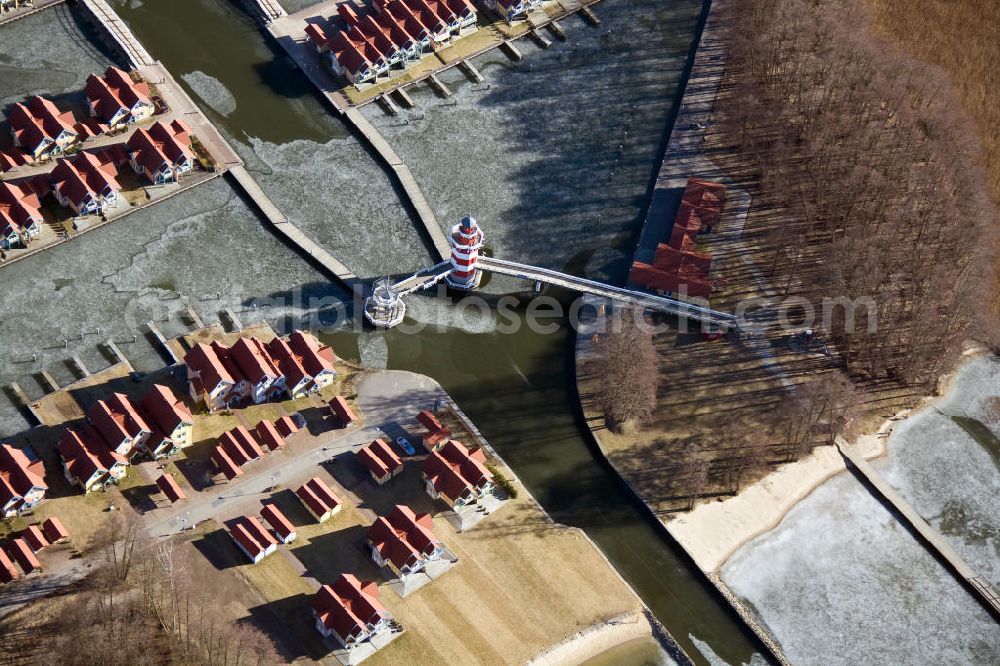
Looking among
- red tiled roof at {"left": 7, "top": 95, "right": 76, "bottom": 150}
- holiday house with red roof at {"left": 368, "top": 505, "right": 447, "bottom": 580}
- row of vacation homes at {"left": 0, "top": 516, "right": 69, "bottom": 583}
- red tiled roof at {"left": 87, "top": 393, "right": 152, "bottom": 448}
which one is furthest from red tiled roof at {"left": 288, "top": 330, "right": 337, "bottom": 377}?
red tiled roof at {"left": 7, "top": 95, "right": 76, "bottom": 150}

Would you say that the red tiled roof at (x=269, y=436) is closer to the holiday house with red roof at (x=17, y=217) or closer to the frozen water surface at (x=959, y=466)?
the holiday house with red roof at (x=17, y=217)

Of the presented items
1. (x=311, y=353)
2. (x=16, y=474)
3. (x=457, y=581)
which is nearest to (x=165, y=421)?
(x=16, y=474)

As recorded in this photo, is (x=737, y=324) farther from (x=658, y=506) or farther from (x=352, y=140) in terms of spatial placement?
(x=352, y=140)

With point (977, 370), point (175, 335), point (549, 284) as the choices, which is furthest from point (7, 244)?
point (977, 370)

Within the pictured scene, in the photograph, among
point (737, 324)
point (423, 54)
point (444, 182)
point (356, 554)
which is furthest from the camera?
point (423, 54)

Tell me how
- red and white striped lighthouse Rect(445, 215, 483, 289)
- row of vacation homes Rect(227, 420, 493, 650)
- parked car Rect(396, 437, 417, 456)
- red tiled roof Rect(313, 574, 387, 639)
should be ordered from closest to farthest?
red tiled roof Rect(313, 574, 387, 639) < row of vacation homes Rect(227, 420, 493, 650) < parked car Rect(396, 437, 417, 456) < red and white striped lighthouse Rect(445, 215, 483, 289)

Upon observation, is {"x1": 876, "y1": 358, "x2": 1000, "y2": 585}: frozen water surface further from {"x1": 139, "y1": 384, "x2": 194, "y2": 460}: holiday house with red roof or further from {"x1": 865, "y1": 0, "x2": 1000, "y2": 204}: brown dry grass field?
{"x1": 139, "y1": 384, "x2": 194, "y2": 460}: holiday house with red roof

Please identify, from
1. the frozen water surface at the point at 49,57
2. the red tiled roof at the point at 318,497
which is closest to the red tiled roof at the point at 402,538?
the red tiled roof at the point at 318,497
